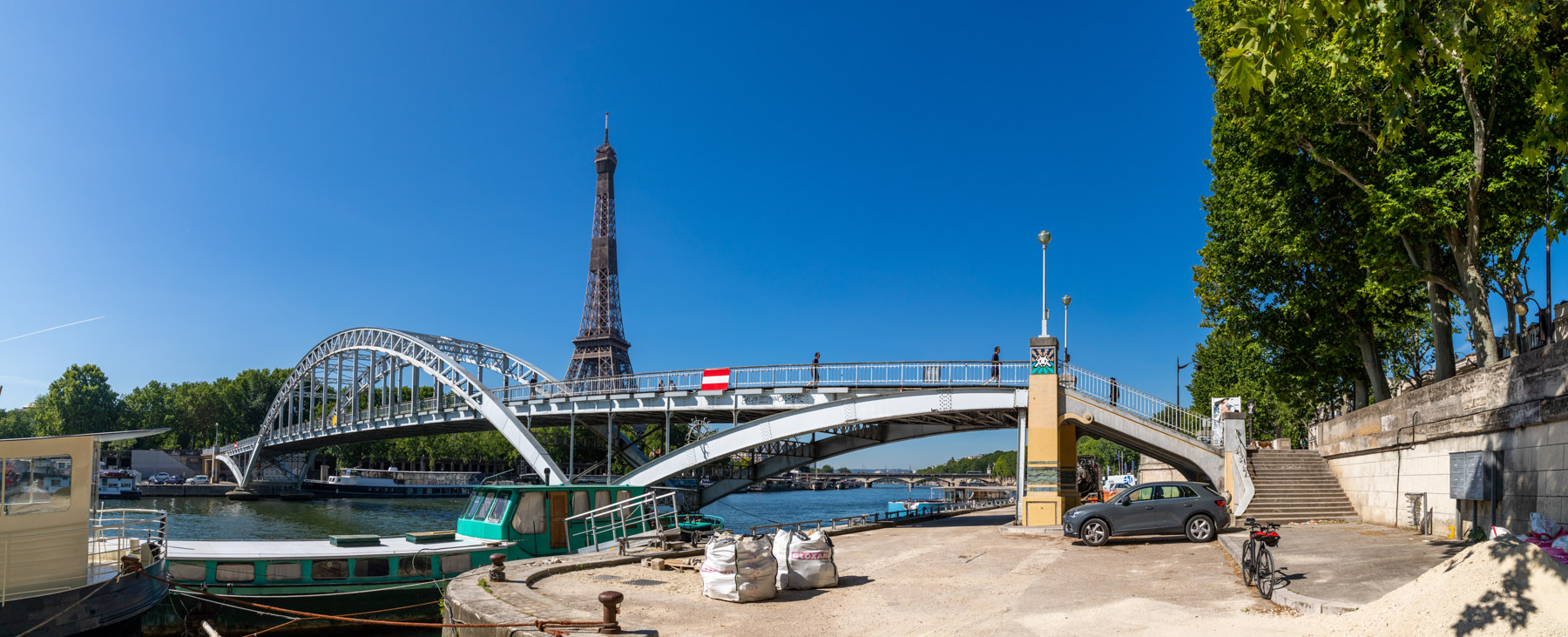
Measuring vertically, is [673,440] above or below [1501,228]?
below

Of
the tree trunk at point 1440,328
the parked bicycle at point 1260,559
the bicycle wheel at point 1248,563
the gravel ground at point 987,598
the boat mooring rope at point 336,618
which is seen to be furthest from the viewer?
the tree trunk at point 1440,328

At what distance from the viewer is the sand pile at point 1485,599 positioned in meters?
7.66

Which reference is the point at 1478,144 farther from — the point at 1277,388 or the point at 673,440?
the point at 673,440

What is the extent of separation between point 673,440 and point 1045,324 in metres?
68.1

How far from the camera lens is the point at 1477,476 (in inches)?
606

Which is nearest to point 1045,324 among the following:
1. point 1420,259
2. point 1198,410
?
point 1420,259

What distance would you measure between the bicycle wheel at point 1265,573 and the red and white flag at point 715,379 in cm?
2667

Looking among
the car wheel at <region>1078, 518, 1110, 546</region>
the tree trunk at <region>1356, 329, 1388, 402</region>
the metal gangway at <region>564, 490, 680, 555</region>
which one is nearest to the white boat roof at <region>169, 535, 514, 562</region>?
the metal gangway at <region>564, 490, 680, 555</region>

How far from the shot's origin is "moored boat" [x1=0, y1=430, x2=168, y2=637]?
519 inches

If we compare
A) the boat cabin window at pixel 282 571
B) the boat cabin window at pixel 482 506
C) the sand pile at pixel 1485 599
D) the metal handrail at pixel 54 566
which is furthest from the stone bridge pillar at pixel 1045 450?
the metal handrail at pixel 54 566

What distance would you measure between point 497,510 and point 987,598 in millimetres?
12105

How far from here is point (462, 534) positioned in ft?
70.1

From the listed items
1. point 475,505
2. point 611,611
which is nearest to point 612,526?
point 475,505

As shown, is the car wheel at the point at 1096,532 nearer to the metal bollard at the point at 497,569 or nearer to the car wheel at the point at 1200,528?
the car wheel at the point at 1200,528
